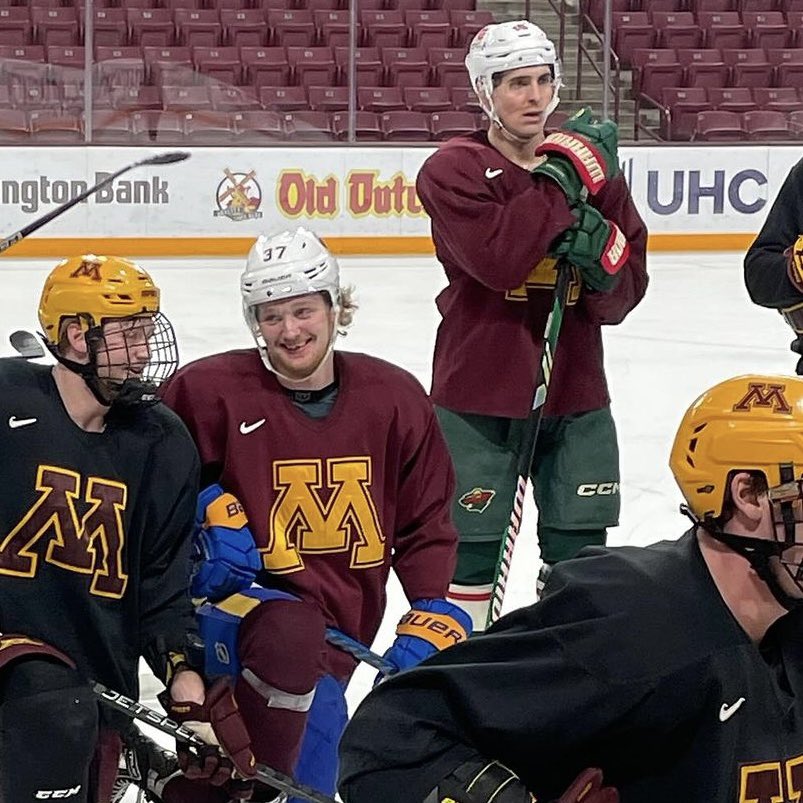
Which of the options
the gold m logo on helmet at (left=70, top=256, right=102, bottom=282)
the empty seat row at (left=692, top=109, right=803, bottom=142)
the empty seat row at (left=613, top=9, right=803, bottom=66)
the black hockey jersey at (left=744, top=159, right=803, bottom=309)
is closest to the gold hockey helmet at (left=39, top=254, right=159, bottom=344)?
the gold m logo on helmet at (left=70, top=256, right=102, bottom=282)

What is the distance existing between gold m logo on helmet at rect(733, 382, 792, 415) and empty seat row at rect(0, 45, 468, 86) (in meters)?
6.68

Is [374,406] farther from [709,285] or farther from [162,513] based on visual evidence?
[709,285]

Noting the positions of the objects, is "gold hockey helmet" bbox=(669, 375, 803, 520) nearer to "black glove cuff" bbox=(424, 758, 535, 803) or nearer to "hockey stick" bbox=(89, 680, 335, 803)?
"black glove cuff" bbox=(424, 758, 535, 803)

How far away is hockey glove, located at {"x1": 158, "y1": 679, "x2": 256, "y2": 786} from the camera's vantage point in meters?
1.93

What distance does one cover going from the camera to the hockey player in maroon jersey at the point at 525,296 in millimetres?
2709

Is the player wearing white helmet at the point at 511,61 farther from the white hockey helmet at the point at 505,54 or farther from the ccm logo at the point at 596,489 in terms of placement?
the ccm logo at the point at 596,489

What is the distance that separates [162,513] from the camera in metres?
2.05

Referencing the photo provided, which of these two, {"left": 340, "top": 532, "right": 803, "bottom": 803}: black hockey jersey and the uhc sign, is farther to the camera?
the uhc sign

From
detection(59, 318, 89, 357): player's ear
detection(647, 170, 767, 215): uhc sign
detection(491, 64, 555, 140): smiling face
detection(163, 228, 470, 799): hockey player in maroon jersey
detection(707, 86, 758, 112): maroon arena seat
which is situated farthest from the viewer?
detection(707, 86, 758, 112): maroon arena seat

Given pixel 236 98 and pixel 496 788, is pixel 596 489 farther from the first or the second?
pixel 236 98

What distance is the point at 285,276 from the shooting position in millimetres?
2207

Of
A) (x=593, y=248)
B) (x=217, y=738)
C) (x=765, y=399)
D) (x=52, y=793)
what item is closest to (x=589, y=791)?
(x=765, y=399)

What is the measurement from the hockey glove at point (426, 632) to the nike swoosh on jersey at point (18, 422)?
51 centimetres

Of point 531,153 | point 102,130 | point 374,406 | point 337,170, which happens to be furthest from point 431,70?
point 374,406
